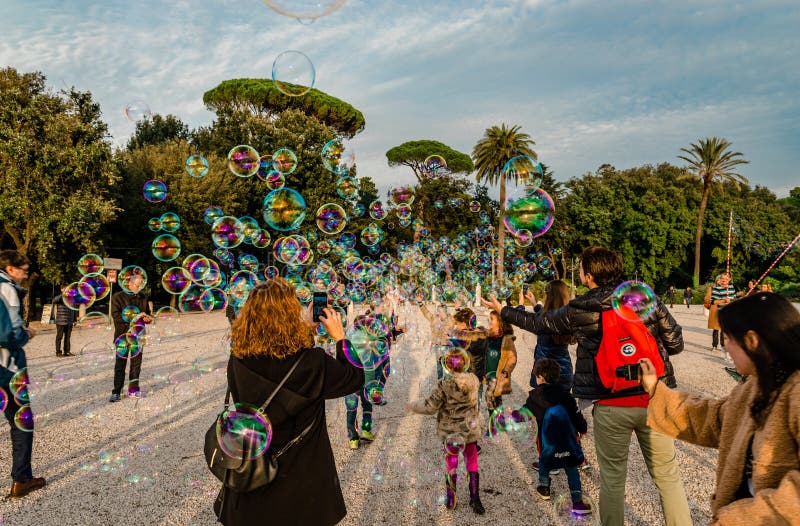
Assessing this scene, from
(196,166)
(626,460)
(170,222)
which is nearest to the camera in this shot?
(626,460)

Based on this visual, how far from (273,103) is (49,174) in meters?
20.4

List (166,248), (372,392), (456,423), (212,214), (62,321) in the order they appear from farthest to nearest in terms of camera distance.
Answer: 1. (62,321)
2. (212,214)
3. (166,248)
4. (372,392)
5. (456,423)

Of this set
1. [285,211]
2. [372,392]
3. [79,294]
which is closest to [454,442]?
[372,392]

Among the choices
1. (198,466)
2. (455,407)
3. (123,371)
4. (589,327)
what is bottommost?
(198,466)

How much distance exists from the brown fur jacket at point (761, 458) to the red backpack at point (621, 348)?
37.3 inches

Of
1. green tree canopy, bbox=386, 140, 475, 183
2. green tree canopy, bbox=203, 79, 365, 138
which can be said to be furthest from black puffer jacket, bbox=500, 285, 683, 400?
green tree canopy, bbox=386, 140, 475, 183

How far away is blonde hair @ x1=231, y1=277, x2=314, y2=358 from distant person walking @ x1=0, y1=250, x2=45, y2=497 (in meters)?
2.96

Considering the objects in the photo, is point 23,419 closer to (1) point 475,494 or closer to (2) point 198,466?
(2) point 198,466

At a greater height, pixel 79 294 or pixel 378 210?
pixel 378 210

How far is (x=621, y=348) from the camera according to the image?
3.03 metres

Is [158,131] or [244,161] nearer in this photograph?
[244,161]

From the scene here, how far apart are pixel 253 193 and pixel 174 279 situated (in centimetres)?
2227

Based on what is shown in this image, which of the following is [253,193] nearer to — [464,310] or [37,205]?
[37,205]

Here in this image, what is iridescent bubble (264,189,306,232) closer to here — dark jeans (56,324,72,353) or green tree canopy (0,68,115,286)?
Result: dark jeans (56,324,72,353)
